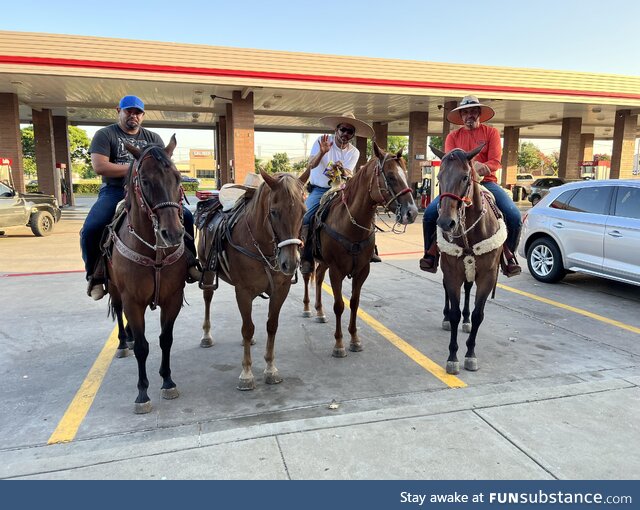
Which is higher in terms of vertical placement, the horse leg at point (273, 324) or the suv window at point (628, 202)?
the suv window at point (628, 202)

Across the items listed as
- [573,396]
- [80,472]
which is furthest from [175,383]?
[573,396]

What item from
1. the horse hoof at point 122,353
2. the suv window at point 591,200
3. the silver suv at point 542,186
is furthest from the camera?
the silver suv at point 542,186

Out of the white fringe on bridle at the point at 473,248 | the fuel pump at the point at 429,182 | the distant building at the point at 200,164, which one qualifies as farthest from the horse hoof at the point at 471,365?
the distant building at the point at 200,164

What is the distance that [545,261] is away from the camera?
8.23 meters

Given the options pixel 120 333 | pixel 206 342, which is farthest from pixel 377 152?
pixel 120 333

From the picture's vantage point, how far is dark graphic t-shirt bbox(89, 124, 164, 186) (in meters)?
4.02

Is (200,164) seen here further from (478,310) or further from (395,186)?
(478,310)

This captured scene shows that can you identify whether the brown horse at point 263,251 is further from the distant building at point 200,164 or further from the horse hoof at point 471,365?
the distant building at point 200,164

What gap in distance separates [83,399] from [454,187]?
3.75 metres

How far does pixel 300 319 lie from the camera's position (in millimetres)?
6168

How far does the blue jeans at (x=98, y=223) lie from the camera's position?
165 inches

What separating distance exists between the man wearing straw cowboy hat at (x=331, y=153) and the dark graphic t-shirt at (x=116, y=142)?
187 centimetres
